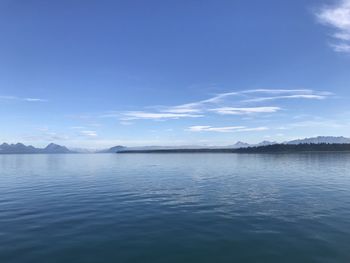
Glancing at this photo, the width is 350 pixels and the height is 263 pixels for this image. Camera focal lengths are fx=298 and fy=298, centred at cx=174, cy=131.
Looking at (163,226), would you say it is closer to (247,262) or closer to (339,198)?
(247,262)

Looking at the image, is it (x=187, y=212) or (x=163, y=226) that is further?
(x=187, y=212)

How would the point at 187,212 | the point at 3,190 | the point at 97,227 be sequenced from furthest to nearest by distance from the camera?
the point at 3,190, the point at 187,212, the point at 97,227

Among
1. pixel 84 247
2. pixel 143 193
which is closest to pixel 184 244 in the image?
pixel 84 247

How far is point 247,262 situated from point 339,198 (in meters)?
30.1

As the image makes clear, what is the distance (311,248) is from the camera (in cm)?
2178

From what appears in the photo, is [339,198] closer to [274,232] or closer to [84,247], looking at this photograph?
[274,232]

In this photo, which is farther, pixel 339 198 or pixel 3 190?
pixel 3 190

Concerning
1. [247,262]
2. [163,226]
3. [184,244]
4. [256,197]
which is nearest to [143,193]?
[256,197]

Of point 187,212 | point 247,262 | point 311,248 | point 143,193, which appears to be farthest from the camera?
point 143,193

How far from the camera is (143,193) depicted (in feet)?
161

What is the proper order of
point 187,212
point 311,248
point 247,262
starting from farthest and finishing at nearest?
point 187,212 < point 311,248 < point 247,262

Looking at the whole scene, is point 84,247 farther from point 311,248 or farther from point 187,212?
point 311,248

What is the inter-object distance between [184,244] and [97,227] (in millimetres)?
9409

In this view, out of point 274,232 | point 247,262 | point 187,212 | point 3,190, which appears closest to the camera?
point 247,262
